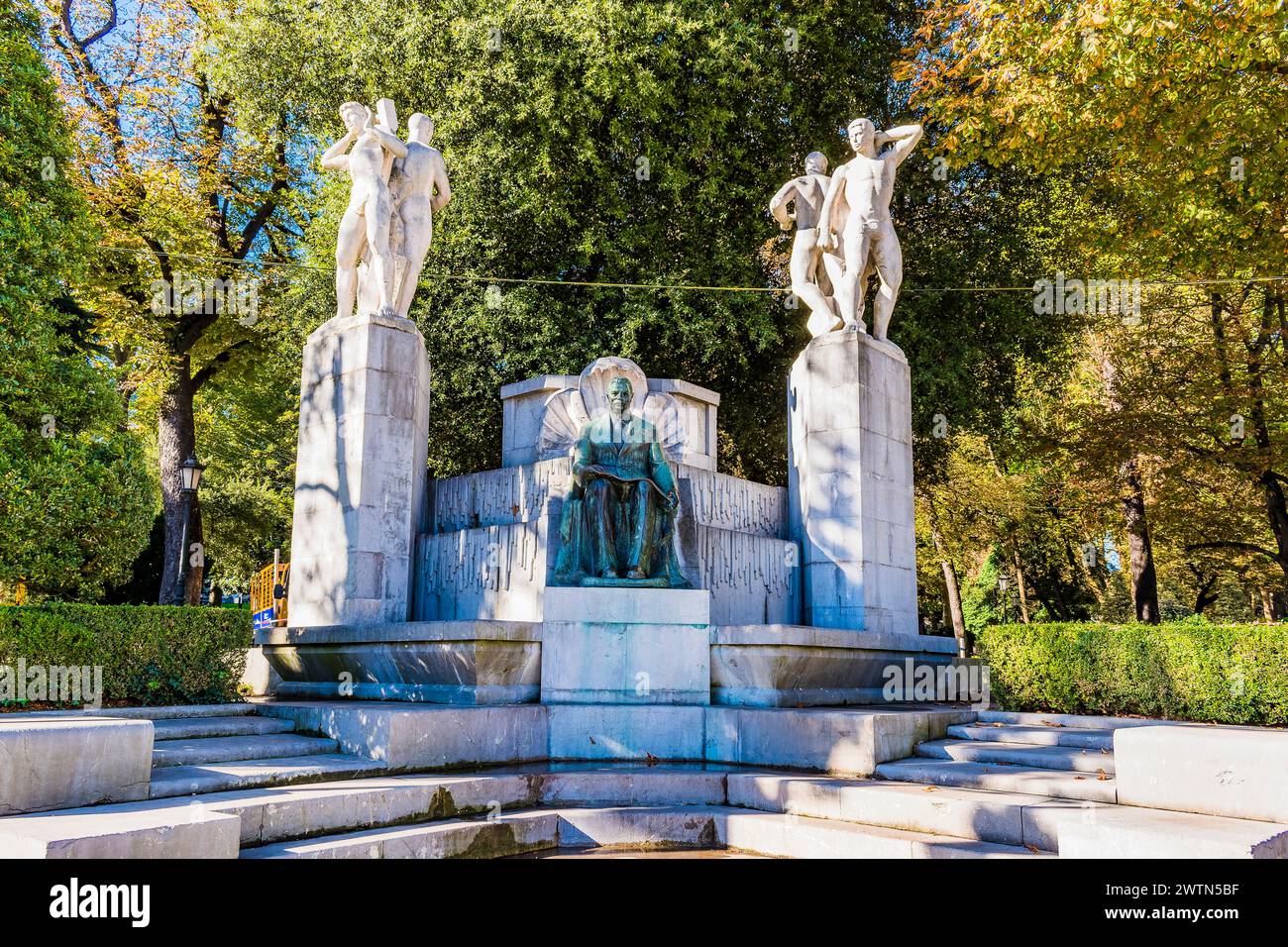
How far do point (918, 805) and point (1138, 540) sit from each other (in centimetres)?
1761

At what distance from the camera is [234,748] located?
666 cm

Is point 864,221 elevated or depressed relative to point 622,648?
elevated

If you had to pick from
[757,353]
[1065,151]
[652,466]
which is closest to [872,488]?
[652,466]

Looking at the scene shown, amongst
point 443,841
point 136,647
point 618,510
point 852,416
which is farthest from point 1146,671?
point 136,647

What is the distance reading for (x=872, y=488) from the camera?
1157 centimetres

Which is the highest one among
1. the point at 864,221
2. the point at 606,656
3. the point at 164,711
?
the point at 864,221

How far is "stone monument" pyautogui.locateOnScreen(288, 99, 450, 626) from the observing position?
1071 centimetres

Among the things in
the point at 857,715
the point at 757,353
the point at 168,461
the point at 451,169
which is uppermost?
the point at 451,169

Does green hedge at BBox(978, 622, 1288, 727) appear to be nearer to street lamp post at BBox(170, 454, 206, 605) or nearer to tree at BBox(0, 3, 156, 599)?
tree at BBox(0, 3, 156, 599)

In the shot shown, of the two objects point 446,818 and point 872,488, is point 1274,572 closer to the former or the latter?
point 872,488

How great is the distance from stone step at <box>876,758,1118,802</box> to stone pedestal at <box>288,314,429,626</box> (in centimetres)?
603

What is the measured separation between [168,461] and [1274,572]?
93.5ft

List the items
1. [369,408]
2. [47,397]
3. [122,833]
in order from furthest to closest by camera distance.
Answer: [47,397]
[369,408]
[122,833]

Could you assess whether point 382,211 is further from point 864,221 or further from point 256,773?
point 256,773
